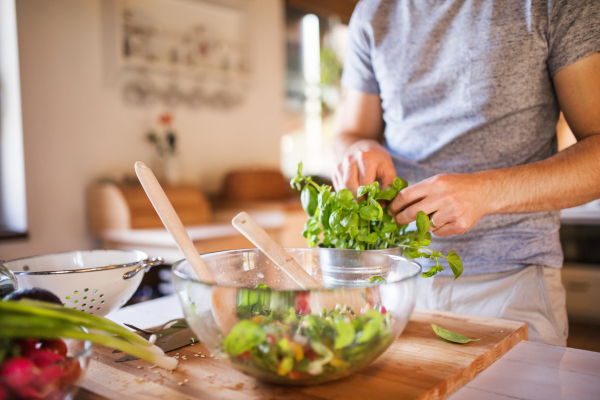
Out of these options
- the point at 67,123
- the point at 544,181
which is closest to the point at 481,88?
the point at 544,181

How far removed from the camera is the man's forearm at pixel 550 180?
0.81 m

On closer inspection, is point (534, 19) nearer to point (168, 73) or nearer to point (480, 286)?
point (480, 286)

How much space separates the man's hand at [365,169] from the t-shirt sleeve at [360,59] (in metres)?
0.33

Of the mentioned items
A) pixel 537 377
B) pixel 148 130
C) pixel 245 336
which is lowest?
pixel 537 377

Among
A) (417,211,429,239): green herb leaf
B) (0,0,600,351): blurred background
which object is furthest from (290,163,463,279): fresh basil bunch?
(0,0,600,351): blurred background

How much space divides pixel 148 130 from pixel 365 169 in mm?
2027

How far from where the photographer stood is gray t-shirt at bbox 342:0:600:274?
89 cm

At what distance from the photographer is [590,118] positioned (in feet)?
2.81

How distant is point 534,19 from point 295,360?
797 mm

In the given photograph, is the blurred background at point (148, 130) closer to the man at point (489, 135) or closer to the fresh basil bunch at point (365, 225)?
the man at point (489, 135)

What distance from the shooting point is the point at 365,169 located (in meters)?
0.82

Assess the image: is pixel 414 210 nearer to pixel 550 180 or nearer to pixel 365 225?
pixel 365 225

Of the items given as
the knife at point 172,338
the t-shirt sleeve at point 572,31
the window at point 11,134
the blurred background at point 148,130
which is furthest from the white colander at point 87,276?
the window at point 11,134

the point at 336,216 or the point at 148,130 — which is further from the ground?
the point at 148,130
